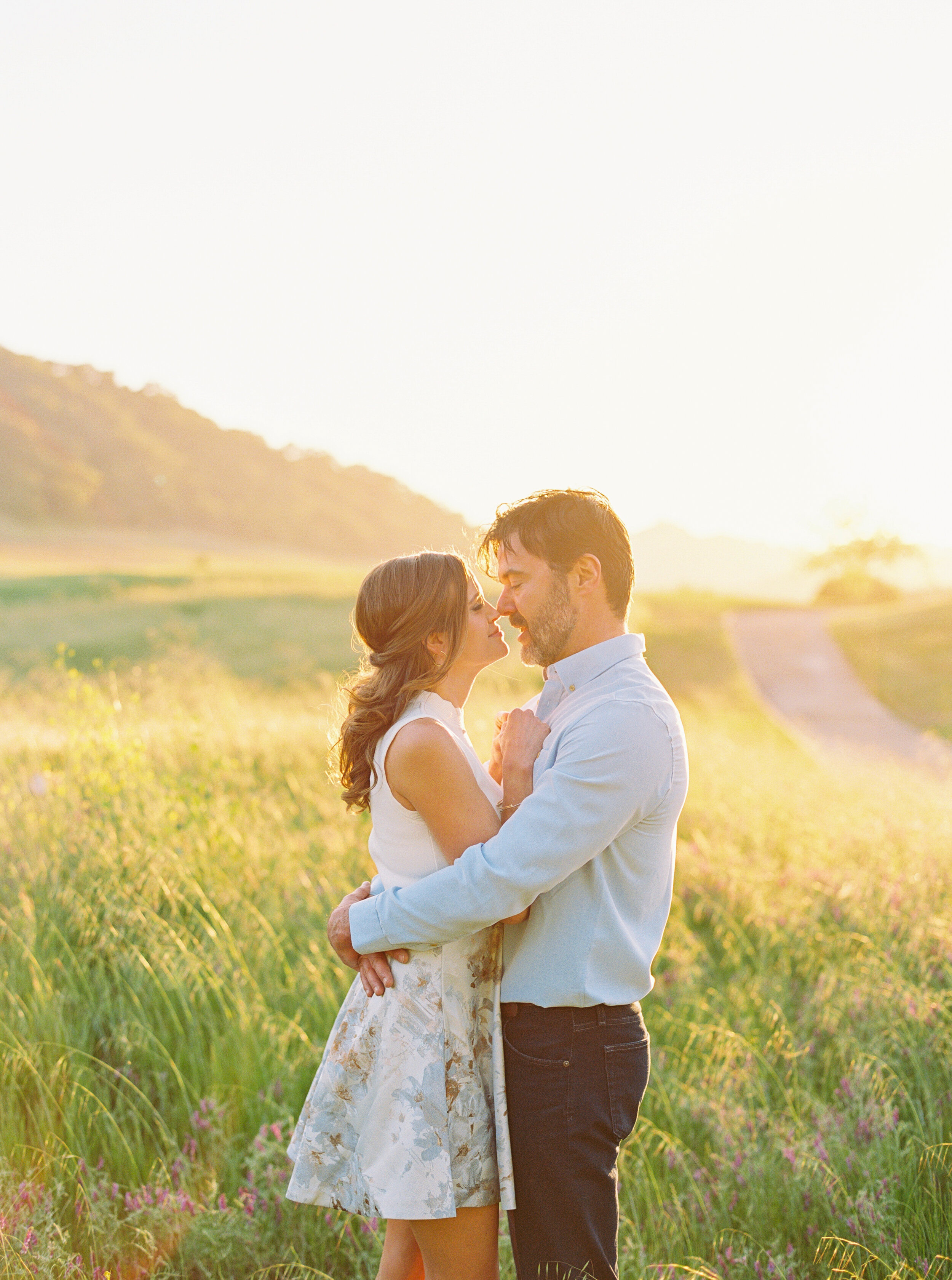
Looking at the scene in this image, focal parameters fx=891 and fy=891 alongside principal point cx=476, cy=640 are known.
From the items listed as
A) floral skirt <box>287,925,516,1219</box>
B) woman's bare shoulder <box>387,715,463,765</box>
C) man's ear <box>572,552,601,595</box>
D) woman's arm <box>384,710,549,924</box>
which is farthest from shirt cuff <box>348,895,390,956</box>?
man's ear <box>572,552,601,595</box>

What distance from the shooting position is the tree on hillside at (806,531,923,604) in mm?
47469

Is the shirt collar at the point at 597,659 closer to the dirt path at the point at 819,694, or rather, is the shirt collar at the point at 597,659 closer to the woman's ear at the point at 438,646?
the woman's ear at the point at 438,646

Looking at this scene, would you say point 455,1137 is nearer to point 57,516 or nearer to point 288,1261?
point 288,1261

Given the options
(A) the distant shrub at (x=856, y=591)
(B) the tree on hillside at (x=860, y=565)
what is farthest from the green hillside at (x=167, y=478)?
(A) the distant shrub at (x=856, y=591)

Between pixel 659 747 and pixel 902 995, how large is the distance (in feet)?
7.98

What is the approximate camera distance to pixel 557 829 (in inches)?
78.1

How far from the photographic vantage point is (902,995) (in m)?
3.72

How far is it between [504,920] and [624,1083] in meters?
0.50

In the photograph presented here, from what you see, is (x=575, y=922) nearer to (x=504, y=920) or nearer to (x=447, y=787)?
(x=504, y=920)

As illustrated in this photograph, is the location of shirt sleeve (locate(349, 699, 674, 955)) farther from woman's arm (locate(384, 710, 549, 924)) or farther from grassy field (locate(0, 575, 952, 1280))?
grassy field (locate(0, 575, 952, 1280))

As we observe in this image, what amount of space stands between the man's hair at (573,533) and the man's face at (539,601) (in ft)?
0.08

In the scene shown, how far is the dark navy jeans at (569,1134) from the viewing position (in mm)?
2123

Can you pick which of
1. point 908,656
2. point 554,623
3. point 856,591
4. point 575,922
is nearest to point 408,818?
point 575,922

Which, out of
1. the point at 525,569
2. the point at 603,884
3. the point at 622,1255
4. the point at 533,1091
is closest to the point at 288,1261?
the point at 622,1255
